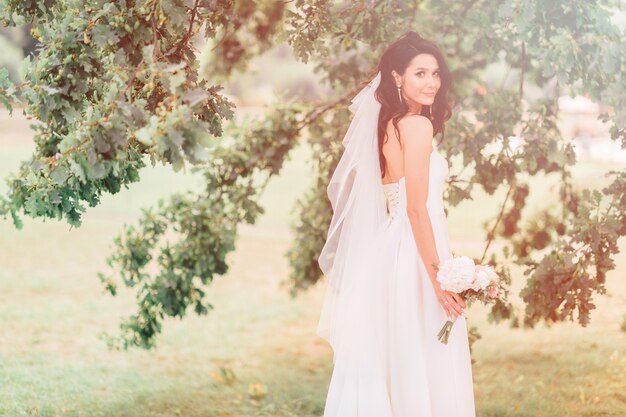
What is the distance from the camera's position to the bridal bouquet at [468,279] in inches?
165

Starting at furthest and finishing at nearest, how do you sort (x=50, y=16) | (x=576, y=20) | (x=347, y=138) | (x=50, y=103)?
(x=576, y=20) → (x=347, y=138) → (x=50, y=16) → (x=50, y=103)

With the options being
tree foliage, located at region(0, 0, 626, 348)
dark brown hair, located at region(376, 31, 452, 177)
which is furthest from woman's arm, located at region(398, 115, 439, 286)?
tree foliage, located at region(0, 0, 626, 348)

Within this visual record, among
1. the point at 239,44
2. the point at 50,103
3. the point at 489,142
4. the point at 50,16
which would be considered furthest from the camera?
the point at 239,44

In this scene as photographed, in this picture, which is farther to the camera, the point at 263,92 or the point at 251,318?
the point at 263,92

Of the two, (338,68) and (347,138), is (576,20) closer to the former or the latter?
(347,138)

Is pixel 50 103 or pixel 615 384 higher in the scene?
pixel 50 103

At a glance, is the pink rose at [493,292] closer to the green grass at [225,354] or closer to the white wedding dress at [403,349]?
the white wedding dress at [403,349]

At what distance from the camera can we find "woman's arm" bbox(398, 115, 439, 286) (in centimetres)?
440

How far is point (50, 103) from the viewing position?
417 cm

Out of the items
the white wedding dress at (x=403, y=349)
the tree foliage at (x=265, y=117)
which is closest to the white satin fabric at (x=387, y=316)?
the white wedding dress at (x=403, y=349)

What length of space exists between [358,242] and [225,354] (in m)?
5.58

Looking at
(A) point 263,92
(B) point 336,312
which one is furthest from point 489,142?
(A) point 263,92

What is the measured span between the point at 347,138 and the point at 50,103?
1.72m

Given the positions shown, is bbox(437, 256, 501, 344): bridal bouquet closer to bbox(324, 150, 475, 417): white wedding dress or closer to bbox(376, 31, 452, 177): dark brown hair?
bbox(324, 150, 475, 417): white wedding dress
